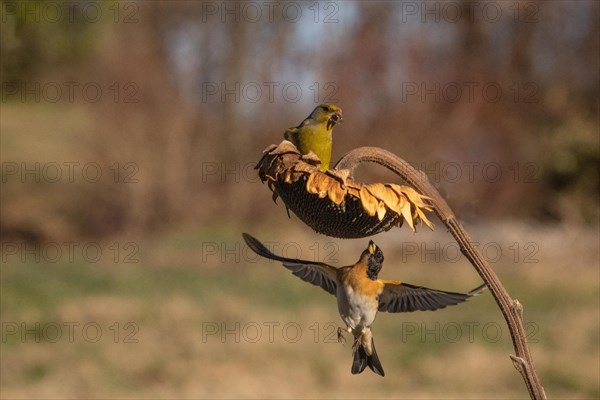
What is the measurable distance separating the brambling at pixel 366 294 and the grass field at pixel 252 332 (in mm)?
3430

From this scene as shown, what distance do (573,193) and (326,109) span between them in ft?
39.7

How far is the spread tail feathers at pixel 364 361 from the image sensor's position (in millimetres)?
2559

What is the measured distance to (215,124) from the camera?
13.6 meters

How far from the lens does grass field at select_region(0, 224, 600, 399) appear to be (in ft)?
19.8

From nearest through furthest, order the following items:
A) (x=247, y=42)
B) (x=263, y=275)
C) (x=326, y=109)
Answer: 1. (x=326, y=109)
2. (x=263, y=275)
3. (x=247, y=42)

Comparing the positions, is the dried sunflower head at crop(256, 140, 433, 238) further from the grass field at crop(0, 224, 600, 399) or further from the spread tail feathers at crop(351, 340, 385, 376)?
the grass field at crop(0, 224, 600, 399)

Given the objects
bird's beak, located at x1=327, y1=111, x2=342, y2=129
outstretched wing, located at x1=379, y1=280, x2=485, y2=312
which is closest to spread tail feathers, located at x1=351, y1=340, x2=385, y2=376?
outstretched wing, located at x1=379, y1=280, x2=485, y2=312

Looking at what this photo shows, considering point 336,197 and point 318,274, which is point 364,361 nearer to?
point 318,274

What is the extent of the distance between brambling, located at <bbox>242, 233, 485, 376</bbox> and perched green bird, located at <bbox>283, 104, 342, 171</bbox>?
0.33 metres

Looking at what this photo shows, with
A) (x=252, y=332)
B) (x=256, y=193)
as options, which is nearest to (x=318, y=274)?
(x=252, y=332)

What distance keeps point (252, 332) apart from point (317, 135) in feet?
17.3

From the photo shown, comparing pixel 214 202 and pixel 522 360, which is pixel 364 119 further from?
pixel 522 360

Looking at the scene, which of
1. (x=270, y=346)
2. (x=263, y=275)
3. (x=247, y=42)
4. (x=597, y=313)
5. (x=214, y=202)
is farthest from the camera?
(x=247, y=42)

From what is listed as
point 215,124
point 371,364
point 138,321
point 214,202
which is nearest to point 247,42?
point 215,124
